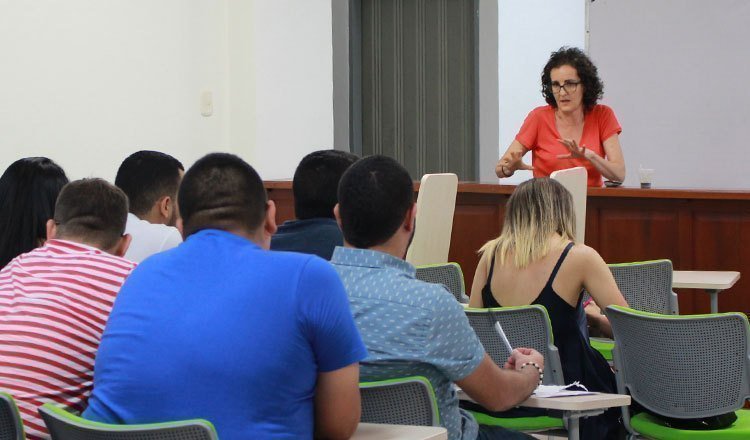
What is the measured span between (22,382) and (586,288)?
6.14 ft

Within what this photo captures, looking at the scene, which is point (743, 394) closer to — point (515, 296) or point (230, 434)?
point (515, 296)

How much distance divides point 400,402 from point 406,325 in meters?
0.16

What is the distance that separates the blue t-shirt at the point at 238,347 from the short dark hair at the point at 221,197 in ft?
0.43

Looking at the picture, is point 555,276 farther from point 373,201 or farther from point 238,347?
point 238,347

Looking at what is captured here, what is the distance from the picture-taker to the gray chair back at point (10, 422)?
1943mm

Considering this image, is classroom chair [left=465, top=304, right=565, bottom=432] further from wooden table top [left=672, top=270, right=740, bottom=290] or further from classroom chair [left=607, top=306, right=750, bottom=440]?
wooden table top [left=672, top=270, right=740, bottom=290]

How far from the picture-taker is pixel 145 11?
819cm

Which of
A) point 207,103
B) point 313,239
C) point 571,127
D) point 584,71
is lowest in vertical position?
point 313,239

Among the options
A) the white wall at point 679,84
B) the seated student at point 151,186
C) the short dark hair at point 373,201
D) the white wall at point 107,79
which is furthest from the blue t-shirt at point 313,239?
the white wall at point 679,84

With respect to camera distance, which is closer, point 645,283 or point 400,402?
point 400,402

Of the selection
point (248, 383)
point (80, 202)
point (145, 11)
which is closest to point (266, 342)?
point (248, 383)

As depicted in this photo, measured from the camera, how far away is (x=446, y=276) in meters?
4.10

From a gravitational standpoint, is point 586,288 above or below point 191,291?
below

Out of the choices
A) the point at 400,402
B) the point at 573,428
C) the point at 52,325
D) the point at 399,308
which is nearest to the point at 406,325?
the point at 399,308
